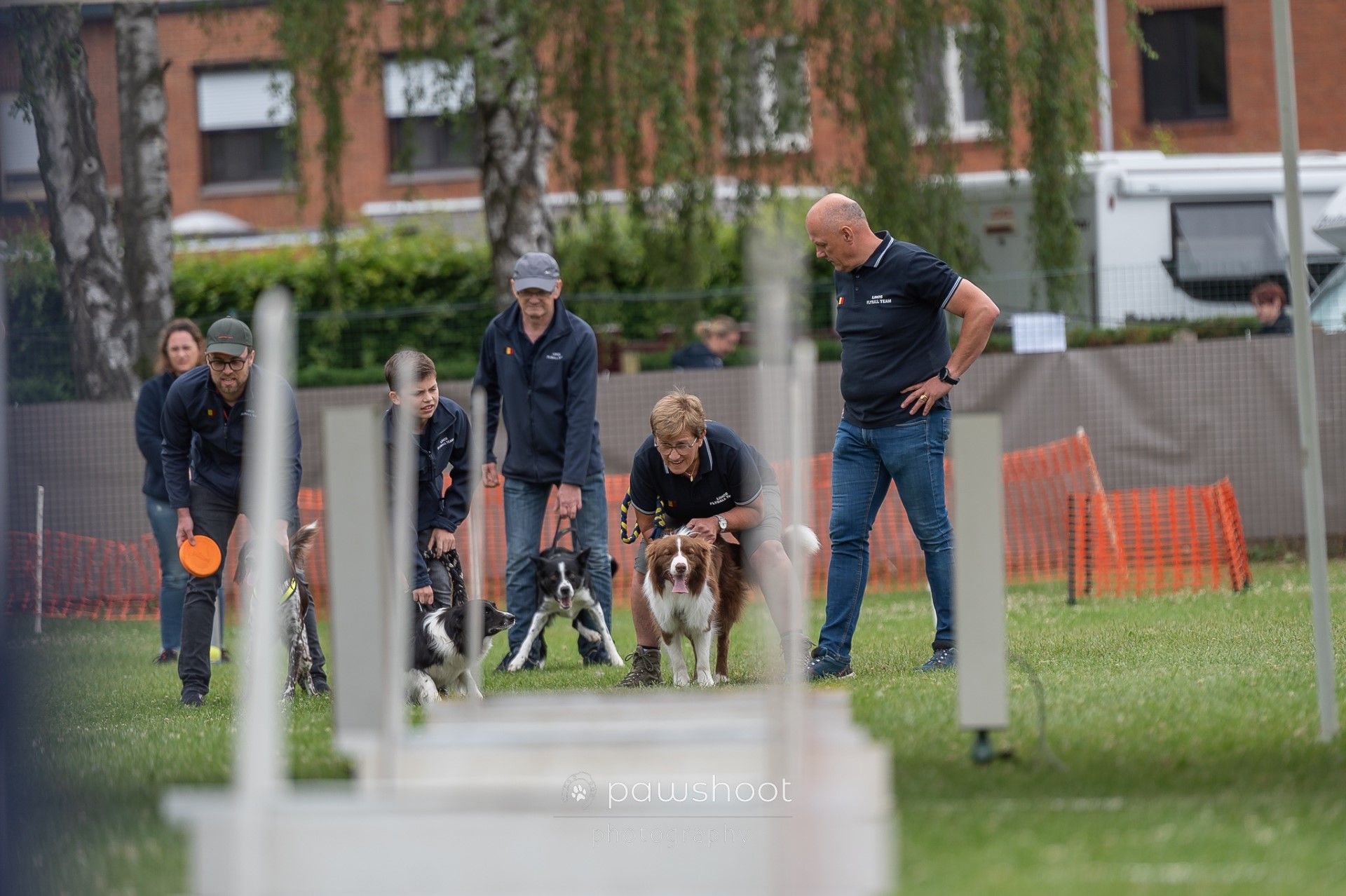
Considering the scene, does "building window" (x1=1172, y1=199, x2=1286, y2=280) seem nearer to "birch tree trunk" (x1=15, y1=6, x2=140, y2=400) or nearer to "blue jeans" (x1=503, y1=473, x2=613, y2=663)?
"blue jeans" (x1=503, y1=473, x2=613, y2=663)

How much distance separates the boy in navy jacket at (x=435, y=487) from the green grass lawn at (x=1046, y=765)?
646 mm

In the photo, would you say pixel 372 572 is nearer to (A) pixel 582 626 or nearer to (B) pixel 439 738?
(B) pixel 439 738

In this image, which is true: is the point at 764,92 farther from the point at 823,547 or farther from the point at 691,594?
the point at 691,594

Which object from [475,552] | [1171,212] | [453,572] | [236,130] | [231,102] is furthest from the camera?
[236,130]

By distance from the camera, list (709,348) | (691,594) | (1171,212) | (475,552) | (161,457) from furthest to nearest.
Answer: (1171,212)
(709,348)
(161,457)
(691,594)
(475,552)

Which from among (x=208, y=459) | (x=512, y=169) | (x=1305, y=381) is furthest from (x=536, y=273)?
(x=512, y=169)

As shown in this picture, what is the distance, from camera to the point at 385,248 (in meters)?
22.6

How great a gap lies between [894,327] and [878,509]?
82 cm

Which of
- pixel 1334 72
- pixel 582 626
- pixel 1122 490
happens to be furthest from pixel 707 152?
pixel 1334 72

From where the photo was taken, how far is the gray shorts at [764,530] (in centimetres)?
740

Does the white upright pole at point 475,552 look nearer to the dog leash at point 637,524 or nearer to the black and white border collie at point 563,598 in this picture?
the dog leash at point 637,524

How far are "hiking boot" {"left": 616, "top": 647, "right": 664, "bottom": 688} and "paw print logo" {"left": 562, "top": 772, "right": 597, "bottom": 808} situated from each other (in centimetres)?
351

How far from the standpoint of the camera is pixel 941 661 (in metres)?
7.28

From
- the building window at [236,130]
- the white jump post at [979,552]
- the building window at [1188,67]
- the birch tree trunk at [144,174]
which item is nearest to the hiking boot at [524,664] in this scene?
the white jump post at [979,552]
